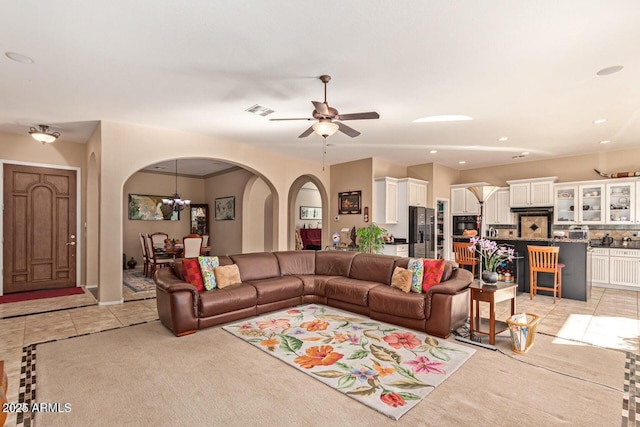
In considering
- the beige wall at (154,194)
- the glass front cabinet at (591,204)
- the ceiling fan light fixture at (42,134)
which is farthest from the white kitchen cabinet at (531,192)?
the ceiling fan light fixture at (42,134)

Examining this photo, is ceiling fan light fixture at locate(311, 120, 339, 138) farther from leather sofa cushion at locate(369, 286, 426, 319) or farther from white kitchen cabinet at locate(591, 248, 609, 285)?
white kitchen cabinet at locate(591, 248, 609, 285)

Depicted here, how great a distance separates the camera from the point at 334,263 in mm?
5598

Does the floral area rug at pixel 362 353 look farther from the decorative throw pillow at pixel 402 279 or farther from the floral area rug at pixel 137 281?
the floral area rug at pixel 137 281

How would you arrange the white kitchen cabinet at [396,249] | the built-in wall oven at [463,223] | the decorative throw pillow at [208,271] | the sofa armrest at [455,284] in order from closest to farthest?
the sofa armrest at [455,284], the decorative throw pillow at [208,271], the white kitchen cabinet at [396,249], the built-in wall oven at [463,223]

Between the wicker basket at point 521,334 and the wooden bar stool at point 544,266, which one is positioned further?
the wooden bar stool at point 544,266

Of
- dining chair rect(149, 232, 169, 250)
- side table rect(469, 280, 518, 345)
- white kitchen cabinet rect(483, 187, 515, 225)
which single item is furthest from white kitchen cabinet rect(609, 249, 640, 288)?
dining chair rect(149, 232, 169, 250)

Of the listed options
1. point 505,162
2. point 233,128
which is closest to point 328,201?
point 233,128

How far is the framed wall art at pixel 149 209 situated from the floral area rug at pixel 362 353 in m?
6.93

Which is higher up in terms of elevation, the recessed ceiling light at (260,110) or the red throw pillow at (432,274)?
the recessed ceiling light at (260,110)

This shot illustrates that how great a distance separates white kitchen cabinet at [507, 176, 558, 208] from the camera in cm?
775

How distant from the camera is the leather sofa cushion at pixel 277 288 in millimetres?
4578

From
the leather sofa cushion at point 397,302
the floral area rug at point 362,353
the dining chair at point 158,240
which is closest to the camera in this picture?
the floral area rug at point 362,353

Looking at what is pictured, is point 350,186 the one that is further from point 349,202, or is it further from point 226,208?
point 226,208

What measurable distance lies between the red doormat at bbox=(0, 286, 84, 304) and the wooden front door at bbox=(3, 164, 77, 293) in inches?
7.2
